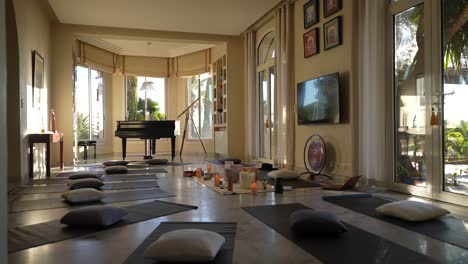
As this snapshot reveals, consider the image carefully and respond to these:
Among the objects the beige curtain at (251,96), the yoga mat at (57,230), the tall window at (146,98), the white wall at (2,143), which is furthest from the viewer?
the tall window at (146,98)

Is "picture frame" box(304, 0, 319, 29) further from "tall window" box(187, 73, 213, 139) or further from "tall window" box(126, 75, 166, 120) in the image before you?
"tall window" box(126, 75, 166, 120)

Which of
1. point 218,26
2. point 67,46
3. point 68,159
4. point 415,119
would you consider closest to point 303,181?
point 415,119

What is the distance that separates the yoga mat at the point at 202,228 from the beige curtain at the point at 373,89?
7.38 feet

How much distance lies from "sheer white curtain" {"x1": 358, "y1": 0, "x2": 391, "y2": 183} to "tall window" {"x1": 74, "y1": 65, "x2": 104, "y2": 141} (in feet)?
23.8

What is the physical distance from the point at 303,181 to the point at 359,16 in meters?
2.21

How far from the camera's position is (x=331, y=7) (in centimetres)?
518

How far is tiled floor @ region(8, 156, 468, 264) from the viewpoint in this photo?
2051mm

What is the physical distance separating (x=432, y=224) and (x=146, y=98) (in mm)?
9880

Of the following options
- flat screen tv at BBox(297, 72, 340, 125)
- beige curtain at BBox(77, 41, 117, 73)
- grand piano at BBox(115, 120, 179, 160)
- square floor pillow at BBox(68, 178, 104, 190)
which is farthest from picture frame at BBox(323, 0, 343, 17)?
beige curtain at BBox(77, 41, 117, 73)

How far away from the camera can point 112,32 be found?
7898mm

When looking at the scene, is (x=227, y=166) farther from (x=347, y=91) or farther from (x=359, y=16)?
(x=359, y=16)

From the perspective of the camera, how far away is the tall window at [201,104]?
10758 mm

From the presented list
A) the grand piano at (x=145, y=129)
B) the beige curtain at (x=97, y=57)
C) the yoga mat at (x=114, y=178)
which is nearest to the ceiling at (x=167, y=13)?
the beige curtain at (x=97, y=57)

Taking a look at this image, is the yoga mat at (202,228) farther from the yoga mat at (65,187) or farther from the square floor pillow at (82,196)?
the yoga mat at (65,187)
